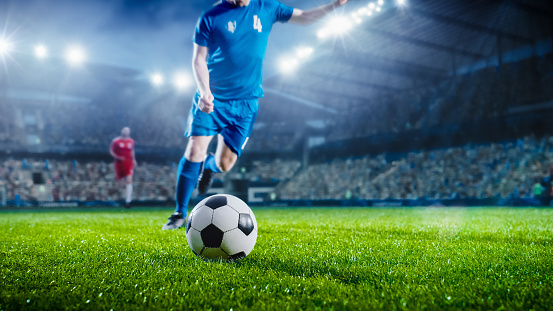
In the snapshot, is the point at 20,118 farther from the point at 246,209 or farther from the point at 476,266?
the point at 476,266

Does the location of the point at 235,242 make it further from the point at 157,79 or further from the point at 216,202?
the point at 157,79

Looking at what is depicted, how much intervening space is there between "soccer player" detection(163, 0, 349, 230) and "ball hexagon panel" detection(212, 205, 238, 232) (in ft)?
4.31

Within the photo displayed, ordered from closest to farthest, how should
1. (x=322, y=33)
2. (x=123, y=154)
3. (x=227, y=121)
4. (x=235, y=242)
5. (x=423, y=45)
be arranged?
(x=235, y=242)
(x=227, y=121)
(x=123, y=154)
(x=322, y=33)
(x=423, y=45)

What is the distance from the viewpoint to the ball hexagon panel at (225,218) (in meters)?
2.93

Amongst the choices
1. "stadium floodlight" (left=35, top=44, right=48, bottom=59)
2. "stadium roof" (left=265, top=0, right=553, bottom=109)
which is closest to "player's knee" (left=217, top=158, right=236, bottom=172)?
"stadium roof" (left=265, top=0, right=553, bottom=109)

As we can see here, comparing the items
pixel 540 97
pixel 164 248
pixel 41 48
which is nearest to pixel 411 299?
pixel 164 248

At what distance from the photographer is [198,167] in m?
4.75

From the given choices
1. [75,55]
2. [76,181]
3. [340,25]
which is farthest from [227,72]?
[76,181]

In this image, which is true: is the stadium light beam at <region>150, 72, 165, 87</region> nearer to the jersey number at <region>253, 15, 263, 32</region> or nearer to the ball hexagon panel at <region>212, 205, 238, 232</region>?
the jersey number at <region>253, 15, 263, 32</region>

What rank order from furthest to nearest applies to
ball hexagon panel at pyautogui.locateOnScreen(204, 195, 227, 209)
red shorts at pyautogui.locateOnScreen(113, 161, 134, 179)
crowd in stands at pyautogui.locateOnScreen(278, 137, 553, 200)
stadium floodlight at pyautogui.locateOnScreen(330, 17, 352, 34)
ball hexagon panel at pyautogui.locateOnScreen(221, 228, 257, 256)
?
stadium floodlight at pyautogui.locateOnScreen(330, 17, 352, 34) < crowd in stands at pyautogui.locateOnScreen(278, 137, 553, 200) < red shorts at pyautogui.locateOnScreen(113, 161, 134, 179) < ball hexagon panel at pyautogui.locateOnScreen(204, 195, 227, 209) < ball hexagon panel at pyautogui.locateOnScreen(221, 228, 257, 256)

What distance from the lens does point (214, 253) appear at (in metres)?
2.88

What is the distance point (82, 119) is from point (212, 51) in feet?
84.9

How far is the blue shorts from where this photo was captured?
14.4 ft

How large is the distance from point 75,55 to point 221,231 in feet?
78.2
